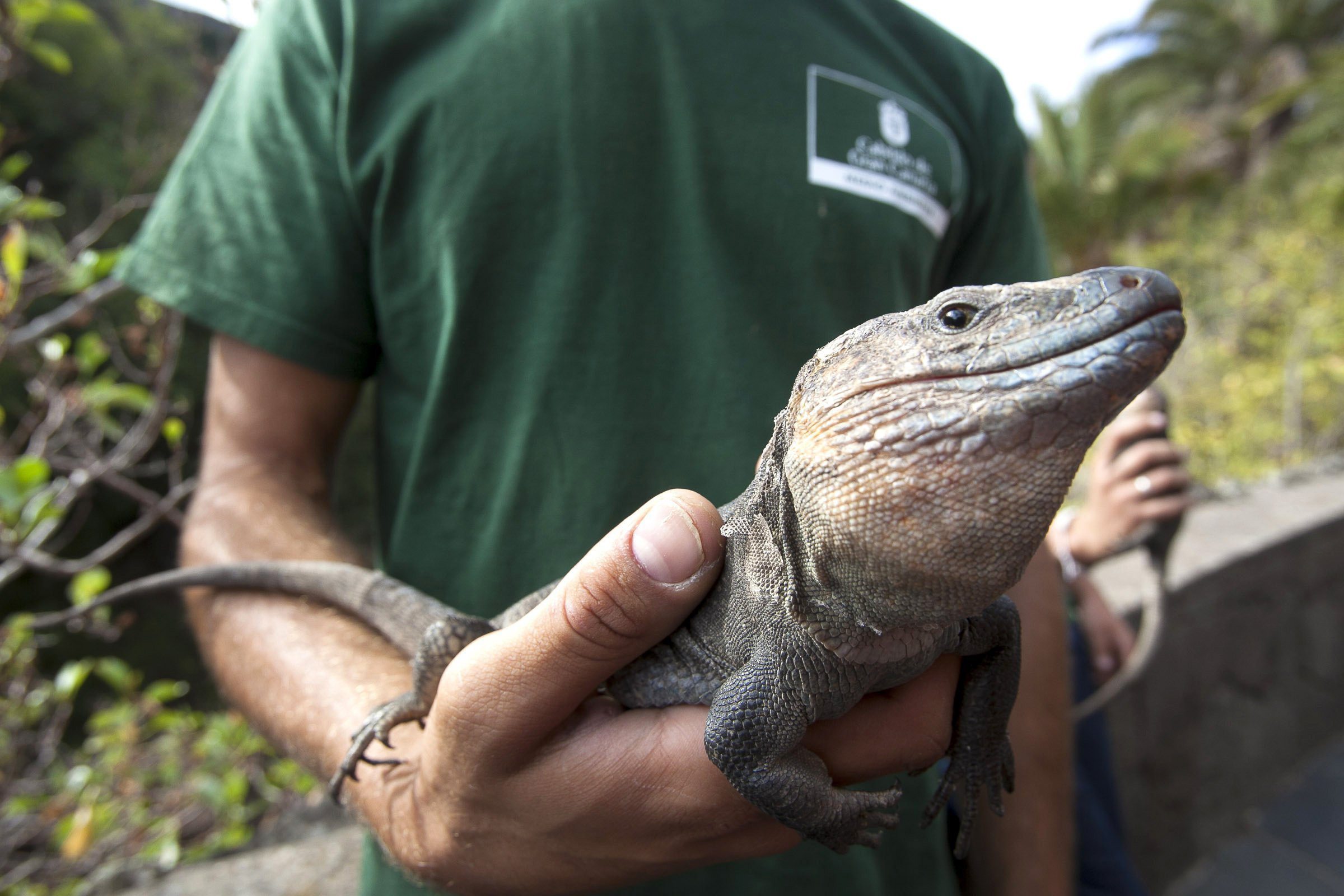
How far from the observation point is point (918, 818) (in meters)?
1.96

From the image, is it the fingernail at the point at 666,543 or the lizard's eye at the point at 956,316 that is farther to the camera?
the fingernail at the point at 666,543

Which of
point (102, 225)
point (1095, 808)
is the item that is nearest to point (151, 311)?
point (102, 225)

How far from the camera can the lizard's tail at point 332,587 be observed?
192cm

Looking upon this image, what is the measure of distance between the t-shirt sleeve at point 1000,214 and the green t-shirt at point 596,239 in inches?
10.1

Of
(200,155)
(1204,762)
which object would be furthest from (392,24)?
(1204,762)

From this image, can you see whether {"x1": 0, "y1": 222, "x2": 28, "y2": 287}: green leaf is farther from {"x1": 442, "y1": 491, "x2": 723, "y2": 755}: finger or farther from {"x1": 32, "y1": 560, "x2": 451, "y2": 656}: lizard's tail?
{"x1": 442, "y1": 491, "x2": 723, "y2": 755}: finger

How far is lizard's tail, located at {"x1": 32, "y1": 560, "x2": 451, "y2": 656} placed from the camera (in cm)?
192

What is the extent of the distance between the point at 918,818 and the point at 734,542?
1.00 meters

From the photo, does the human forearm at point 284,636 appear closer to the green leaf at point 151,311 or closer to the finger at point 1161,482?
the green leaf at point 151,311

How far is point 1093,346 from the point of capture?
3.15 ft

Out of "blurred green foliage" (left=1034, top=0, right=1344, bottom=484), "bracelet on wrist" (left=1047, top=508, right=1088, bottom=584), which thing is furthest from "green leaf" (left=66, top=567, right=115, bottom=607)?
"blurred green foliage" (left=1034, top=0, right=1344, bottom=484)

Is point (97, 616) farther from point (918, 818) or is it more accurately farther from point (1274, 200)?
point (1274, 200)

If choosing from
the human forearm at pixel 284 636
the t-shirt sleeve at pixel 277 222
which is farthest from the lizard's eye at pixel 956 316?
the t-shirt sleeve at pixel 277 222

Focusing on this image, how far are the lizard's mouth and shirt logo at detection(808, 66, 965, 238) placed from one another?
0.88 metres
